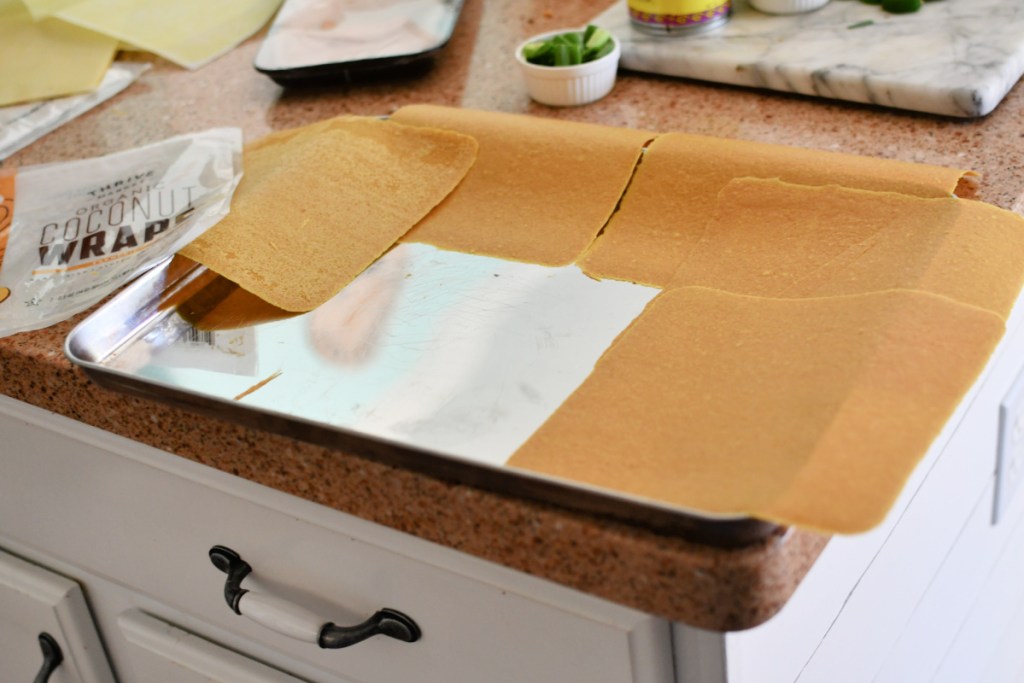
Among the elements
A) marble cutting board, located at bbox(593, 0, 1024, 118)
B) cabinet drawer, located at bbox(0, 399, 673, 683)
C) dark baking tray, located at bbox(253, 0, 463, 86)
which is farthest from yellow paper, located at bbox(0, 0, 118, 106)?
marble cutting board, located at bbox(593, 0, 1024, 118)

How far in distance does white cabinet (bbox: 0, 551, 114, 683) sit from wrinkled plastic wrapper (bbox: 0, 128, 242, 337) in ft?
0.76

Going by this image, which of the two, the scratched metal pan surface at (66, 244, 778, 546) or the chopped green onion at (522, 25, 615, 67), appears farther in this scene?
the chopped green onion at (522, 25, 615, 67)

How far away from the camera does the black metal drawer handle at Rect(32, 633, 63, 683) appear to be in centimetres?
79

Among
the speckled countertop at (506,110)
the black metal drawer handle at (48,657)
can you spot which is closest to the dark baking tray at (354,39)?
the speckled countertop at (506,110)

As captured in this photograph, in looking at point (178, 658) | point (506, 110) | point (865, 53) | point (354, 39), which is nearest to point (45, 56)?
point (354, 39)

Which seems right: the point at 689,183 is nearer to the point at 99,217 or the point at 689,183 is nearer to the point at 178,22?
the point at 99,217

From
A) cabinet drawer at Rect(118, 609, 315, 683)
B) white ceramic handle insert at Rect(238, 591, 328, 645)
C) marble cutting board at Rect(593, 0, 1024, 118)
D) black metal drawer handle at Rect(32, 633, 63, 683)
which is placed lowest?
black metal drawer handle at Rect(32, 633, 63, 683)

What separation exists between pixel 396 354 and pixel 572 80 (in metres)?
0.32

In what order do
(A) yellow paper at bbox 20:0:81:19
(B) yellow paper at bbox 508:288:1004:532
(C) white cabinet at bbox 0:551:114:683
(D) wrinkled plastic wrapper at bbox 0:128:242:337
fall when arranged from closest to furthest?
(B) yellow paper at bbox 508:288:1004:532
(D) wrinkled plastic wrapper at bbox 0:128:242:337
(C) white cabinet at bbox 0:551:114:683
(A) yellow paper at bbox 20:0:81:19

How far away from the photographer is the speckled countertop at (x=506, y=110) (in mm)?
417

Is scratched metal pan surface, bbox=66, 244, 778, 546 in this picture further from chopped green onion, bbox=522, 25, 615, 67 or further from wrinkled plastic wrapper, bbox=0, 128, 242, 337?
chopped green onion, bbox=522, 25, 615, 67

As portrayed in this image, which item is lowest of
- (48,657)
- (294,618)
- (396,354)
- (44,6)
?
(48,657)

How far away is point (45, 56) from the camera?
1.00 m

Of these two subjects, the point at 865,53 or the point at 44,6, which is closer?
the point at 865,53
